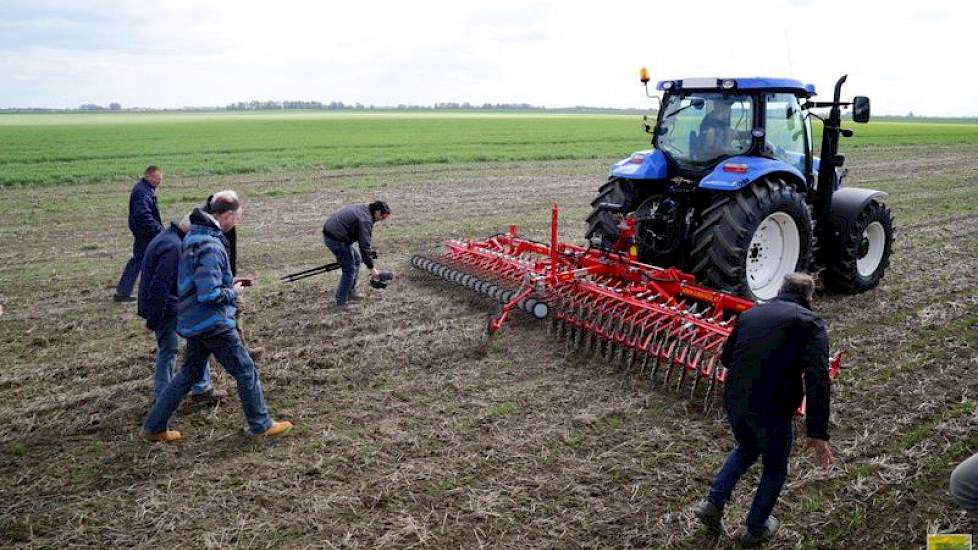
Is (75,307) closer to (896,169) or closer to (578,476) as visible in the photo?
(578,476)

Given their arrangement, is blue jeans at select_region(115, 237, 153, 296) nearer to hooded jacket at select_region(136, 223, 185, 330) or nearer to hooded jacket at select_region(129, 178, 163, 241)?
hooded jacket at select_region(129, 178, 163, 241)

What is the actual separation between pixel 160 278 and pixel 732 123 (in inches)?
194

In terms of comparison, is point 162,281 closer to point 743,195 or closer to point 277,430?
point 277,430

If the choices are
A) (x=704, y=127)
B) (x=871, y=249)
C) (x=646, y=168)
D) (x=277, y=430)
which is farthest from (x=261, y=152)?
(x=277, y=430)

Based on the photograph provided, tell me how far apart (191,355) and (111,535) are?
112 cm

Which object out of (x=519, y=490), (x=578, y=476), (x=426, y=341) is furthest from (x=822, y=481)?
(x=426, y=341)

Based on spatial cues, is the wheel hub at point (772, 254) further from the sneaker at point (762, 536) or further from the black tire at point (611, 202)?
the sneaker at point (762, 536)

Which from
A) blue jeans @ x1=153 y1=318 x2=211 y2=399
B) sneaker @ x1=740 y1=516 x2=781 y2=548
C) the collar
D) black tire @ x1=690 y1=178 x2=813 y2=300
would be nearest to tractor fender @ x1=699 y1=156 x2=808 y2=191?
black tire @ x1=690 y1=178 x2=813 y2=300

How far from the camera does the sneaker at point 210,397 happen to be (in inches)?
204

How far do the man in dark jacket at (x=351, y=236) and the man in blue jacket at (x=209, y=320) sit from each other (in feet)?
7.77

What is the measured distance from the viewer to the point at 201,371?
4.53m

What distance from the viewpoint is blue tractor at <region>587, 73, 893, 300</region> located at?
6293 mm

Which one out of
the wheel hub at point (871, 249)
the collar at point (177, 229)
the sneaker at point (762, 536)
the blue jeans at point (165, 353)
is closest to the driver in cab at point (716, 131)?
the wheel hub at point (871, 249)

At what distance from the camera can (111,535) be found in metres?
3.67
